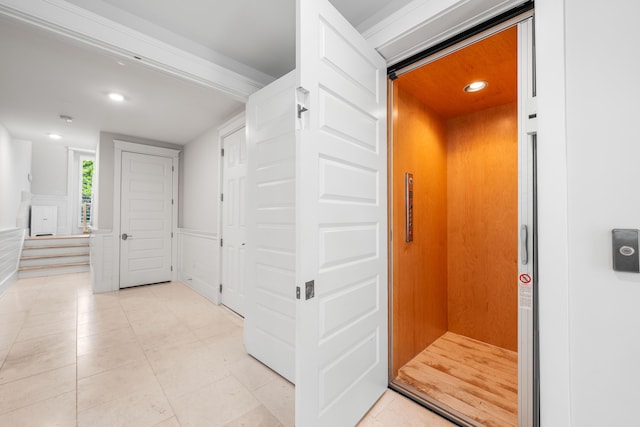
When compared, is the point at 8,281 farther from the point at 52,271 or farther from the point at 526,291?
the point at 526,291

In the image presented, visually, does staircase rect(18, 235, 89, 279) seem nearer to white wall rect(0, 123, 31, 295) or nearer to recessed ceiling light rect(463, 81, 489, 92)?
white wall rect(0, 123, 31, 295)

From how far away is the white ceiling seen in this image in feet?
5.73

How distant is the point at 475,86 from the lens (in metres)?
2.16

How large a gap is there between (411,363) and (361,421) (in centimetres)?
84

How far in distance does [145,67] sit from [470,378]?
3.48 m

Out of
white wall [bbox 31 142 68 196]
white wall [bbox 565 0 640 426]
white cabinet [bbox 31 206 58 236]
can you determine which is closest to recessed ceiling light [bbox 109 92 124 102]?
white wall [bbox 565 0 640 426]

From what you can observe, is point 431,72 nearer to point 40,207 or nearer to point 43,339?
point 43,339

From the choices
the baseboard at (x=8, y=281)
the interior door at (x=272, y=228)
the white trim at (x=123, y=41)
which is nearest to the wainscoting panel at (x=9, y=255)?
the baseboard at (x=8, y=281)

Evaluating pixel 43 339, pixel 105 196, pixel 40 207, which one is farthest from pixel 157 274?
pixel 40 207

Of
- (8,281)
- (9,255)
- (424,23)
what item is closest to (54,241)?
(9,255)

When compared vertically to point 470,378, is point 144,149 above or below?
above

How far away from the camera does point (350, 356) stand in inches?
56.8

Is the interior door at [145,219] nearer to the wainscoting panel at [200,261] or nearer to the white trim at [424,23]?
the wainscoting panel at [200,261]

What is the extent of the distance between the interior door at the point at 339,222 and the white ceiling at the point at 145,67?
0.69 meters
